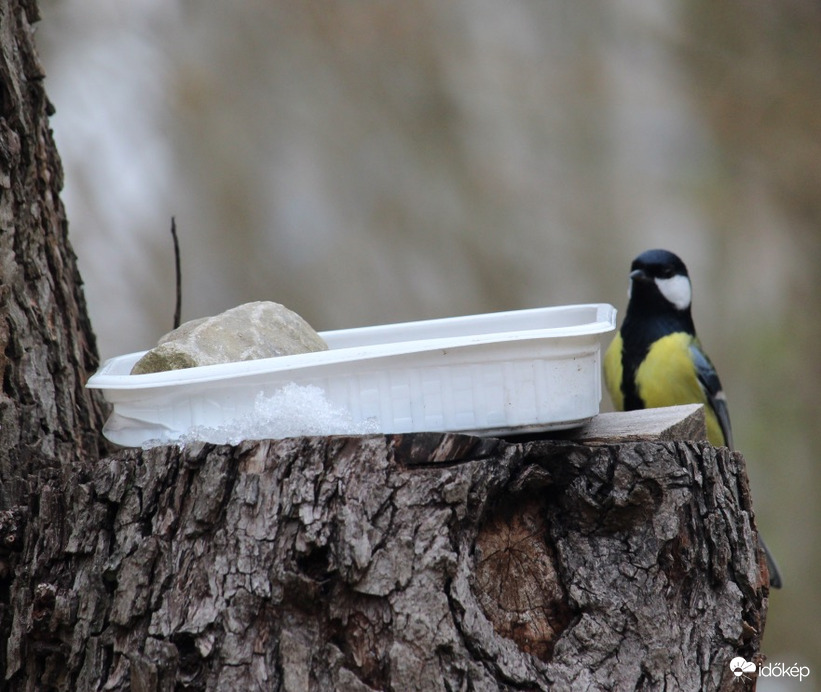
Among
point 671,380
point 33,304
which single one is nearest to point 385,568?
point 33,304

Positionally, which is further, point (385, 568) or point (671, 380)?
point (671, 380)

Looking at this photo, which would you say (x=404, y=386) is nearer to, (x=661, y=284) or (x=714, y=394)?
(x=714, y=394)

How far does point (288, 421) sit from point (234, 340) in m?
0.21

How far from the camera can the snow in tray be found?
1.13 m

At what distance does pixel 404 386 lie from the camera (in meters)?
1.16

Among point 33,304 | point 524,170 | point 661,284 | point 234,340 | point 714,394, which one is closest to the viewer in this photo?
point 234,340

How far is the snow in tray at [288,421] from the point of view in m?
1.13

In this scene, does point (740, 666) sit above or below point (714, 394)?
below

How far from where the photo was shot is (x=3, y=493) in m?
1.35

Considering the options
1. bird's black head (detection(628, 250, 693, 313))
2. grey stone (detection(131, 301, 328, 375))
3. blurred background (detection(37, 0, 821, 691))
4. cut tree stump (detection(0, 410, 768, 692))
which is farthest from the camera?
blurred background (detection(37, 0, 821, 691))

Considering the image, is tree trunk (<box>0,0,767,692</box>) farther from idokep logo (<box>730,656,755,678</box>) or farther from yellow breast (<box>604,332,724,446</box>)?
yellow breast (<box>604,332,724,446</box>)

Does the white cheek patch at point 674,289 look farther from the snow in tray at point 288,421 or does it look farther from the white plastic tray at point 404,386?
the snow in tray at point 288,421

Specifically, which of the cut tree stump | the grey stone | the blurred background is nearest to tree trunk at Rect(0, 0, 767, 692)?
the cut tree stump

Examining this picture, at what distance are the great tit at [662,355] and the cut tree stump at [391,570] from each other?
1.16 metres
